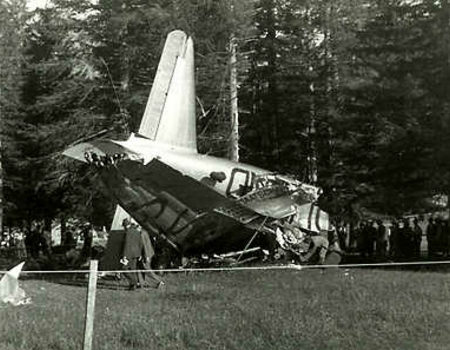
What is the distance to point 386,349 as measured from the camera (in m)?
9.43

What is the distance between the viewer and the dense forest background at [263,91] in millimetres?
26328

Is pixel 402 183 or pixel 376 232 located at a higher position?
pixel 402 183

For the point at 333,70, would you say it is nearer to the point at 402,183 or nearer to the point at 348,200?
the point at 348,200

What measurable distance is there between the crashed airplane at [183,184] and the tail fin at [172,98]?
1.0 inches

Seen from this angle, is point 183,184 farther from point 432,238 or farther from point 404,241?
point 432,238

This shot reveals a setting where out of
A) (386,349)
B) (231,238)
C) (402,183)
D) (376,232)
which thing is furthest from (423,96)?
(386,349)

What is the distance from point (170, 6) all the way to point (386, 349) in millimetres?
26144

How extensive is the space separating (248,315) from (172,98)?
9529mm

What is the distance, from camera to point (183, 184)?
17750mm

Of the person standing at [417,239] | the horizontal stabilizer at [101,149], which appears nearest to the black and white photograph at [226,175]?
the horizontal stabilizer at [101,149]

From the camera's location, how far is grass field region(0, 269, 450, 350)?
961 cm

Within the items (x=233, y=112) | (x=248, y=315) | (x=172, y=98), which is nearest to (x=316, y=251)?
(x=172, y=98)

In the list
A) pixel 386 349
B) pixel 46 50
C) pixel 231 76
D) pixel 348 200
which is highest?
pixel 46 50

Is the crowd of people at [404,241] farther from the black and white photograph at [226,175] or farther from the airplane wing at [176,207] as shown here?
the airplane wing at [176,207]
